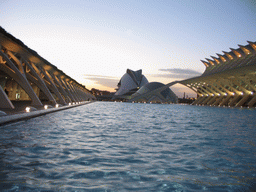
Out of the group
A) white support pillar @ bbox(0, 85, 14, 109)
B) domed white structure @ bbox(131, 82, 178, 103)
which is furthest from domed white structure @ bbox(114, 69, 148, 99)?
white support pillar @ bbox(0, 85, 14, 109)

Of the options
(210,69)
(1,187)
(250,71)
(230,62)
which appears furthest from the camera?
(210,69)

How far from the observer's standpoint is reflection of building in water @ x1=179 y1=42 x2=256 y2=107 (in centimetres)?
4662

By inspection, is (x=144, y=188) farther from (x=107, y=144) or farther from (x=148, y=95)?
(x=148, y=95)

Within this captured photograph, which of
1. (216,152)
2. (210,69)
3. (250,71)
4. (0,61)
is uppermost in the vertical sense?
(210,69)

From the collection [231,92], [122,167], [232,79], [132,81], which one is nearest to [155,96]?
[132,81]

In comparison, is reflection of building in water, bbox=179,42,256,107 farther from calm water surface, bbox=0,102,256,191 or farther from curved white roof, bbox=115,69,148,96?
curved white roof, bbox=115,69,148,96

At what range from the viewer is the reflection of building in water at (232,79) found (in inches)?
1836

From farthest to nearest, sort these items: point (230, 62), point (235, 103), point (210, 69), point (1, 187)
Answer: point (210, 69)
point (230, 62)
point (235, 103)
point (1, 187)

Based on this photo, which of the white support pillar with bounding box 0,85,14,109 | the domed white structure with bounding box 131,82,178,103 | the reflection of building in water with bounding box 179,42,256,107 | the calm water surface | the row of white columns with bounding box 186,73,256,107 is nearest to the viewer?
the calm water surface

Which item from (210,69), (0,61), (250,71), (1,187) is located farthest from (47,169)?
(210,69)

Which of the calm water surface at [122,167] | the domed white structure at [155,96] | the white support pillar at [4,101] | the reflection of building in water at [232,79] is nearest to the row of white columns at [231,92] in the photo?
the reflection of building in water at [232,79]

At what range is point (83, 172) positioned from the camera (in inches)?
143

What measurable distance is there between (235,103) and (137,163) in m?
56.0

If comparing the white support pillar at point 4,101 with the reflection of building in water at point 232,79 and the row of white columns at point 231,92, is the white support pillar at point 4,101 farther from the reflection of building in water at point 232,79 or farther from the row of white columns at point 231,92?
the row of white columns at point 231,92
